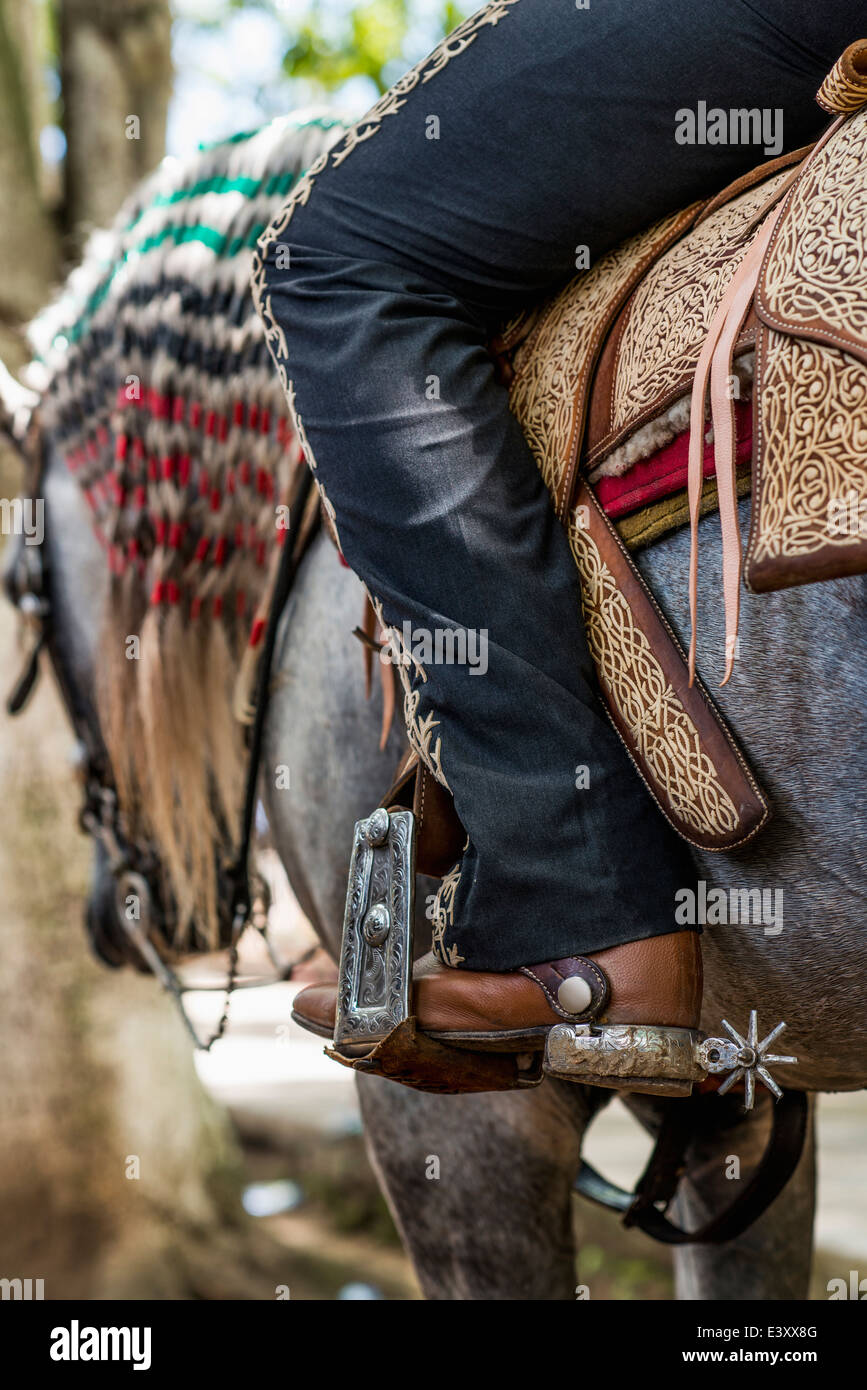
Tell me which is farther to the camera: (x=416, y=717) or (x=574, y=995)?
(x=416, y=717)

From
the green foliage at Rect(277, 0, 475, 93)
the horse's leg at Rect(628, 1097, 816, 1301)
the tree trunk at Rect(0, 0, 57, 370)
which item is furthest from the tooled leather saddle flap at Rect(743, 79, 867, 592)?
the green foliage at Rect(277, 0, 475, 93)

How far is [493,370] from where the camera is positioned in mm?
1296

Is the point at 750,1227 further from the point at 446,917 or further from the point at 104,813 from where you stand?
the point at 104,813

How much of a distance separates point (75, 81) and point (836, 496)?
385 centimetres

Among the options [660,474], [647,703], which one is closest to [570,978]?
[647,703]

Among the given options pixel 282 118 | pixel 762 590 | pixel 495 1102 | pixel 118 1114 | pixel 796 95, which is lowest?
pixel 118 1114

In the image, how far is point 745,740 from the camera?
109cm

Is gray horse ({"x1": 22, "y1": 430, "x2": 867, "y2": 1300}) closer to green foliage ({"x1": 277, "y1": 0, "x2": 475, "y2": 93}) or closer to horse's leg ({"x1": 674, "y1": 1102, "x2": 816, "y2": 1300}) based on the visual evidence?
horse's leg ({"x1": 674, "y1": 1102, "x2": 816, "y2": 1300})

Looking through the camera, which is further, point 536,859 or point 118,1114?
point 118,1114

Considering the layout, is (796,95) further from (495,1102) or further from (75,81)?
(75,81)

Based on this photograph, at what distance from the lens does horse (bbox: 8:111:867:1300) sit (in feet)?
3.45

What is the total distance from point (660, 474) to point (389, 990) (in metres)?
0.57
